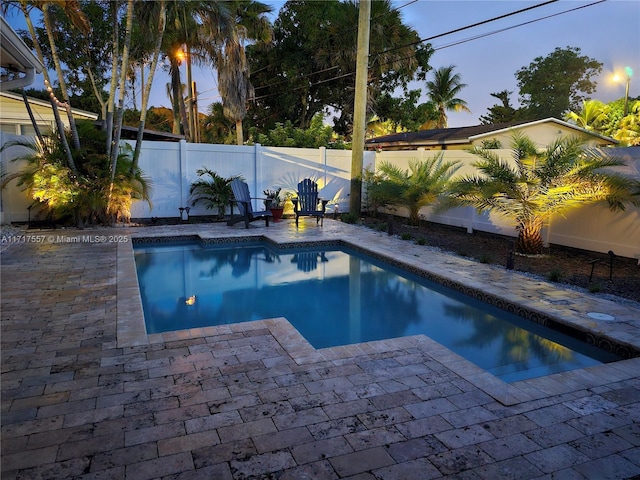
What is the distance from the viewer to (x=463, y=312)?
515 centimetres

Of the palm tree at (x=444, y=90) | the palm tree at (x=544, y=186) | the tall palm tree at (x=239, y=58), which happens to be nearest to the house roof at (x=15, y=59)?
the palm tree at (x=544, y=186)

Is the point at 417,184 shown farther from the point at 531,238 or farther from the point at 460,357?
the point at 460,357

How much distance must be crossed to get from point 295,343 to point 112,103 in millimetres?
7649

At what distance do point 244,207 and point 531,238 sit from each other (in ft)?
18.5

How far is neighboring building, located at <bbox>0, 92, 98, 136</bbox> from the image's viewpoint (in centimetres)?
945

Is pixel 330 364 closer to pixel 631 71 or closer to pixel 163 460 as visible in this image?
pixel 163 460

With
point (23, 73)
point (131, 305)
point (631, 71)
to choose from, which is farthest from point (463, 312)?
point (631, 71)

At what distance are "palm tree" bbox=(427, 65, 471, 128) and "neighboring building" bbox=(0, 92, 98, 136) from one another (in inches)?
812

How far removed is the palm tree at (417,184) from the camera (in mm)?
9430

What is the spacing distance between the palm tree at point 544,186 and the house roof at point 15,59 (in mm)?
5982

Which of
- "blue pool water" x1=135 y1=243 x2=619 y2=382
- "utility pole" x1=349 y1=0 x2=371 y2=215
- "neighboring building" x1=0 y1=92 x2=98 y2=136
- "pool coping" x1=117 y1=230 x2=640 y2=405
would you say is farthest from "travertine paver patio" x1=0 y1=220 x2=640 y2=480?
"utility pole" x1=349 y1=0 x2=371 y2=215

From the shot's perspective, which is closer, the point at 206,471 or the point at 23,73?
the point at 206,471

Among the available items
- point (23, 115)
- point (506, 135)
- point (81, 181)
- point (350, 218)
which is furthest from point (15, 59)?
point (506, 135)

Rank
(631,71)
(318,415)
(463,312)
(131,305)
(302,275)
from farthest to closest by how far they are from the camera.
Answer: (631,71) < (302,275) < (463,312) < (131,305) < (318,415)
